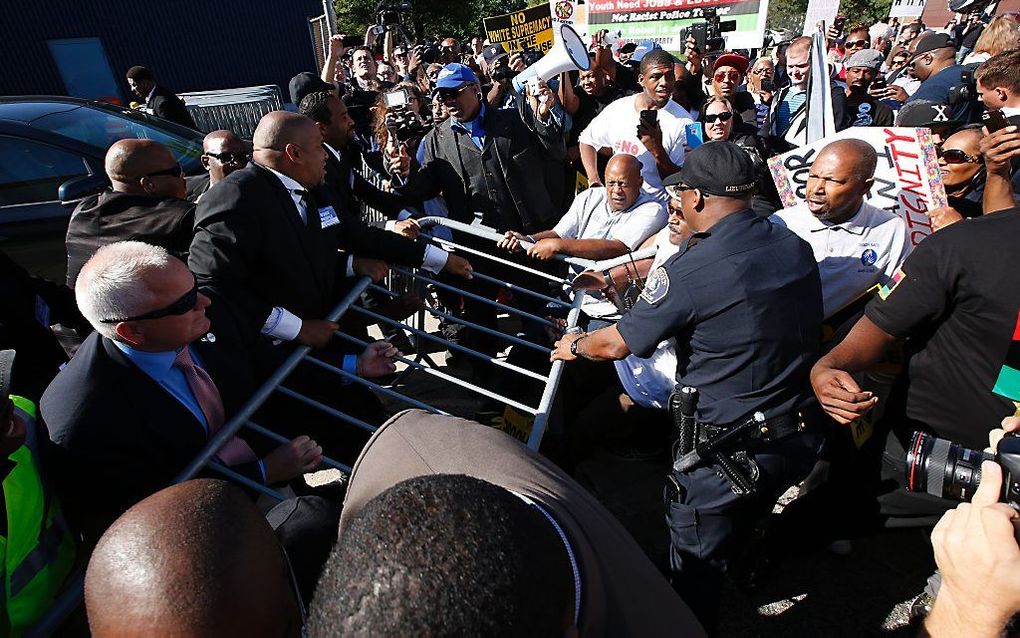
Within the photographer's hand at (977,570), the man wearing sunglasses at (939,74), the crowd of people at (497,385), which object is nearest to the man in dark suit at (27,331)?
the crowd of people at (497,385)

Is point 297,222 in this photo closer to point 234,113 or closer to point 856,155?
point 856,155

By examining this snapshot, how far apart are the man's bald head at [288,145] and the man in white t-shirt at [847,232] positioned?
2243mm

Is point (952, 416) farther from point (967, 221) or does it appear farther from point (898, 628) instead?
point (898, 628)

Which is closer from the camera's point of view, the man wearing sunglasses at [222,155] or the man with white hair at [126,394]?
the man with white hair at [126,394]

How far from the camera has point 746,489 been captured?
6.40 feet

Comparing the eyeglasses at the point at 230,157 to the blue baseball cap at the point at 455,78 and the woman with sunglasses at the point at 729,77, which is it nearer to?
the blue baseball cap at the point at 455,78

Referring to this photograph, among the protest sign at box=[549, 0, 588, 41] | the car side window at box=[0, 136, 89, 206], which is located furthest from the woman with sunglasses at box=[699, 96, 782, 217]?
the car side window at box=[0, 136, 89, 206]

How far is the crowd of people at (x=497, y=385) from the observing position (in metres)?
0.94

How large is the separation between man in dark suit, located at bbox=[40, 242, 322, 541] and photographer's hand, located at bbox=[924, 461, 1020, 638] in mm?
1855

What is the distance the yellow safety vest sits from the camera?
1380 millimetres

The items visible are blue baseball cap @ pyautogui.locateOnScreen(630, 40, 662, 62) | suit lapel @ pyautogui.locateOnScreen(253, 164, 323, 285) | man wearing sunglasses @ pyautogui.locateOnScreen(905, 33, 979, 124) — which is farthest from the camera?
blue baseball cap @ pyautogui.locateOnScreen(630, 40, 662, 62)

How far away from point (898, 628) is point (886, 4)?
35402 millimetres

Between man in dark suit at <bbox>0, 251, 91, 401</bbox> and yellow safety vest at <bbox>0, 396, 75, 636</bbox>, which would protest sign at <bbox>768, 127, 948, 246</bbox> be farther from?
man in dark suit at <bbox>0, 251, 91, 401</bbox>

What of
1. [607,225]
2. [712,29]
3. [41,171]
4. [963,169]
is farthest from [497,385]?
[712,29]
